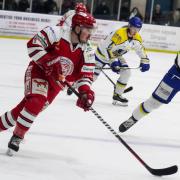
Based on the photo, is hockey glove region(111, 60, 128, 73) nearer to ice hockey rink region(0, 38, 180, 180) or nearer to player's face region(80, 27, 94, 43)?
ice hockey rink region(0, 38, 180, 180)

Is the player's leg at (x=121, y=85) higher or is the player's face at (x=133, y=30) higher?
the player's face at (x=133, y=30)

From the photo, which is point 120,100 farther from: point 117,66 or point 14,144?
point 14,144

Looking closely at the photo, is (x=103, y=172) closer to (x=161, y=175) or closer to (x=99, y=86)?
(x=161, y=175)

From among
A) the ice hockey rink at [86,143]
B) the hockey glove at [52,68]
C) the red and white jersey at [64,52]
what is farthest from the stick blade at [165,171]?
the hockey glove at [52,68]

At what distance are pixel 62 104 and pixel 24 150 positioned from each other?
5.74 feet

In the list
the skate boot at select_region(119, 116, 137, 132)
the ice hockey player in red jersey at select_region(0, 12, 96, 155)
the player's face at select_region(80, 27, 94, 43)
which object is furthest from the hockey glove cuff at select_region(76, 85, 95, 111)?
the skate boot at select_region(119, 116, 137, 132)

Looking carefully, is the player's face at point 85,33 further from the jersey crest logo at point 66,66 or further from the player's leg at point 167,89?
the player's leg at point 167,89

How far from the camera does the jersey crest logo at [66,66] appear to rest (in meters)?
3.17

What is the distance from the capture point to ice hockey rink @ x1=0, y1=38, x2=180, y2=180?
299 centimetres

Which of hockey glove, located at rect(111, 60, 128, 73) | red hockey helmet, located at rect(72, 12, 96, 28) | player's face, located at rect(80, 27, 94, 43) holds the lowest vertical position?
hockey glove, located at rect(111, 60, 128, 73)

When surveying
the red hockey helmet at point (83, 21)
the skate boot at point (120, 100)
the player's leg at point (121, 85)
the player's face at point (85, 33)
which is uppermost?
the red hockey helmet at point (83, 21)

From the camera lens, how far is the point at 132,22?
5086 millimetres

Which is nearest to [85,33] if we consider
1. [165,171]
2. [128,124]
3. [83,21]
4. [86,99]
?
[83,21]

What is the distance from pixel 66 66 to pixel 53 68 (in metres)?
0.16
